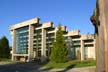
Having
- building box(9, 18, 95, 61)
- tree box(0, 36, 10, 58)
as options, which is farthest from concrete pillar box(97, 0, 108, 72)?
tree box(0, 36, 10, 58)

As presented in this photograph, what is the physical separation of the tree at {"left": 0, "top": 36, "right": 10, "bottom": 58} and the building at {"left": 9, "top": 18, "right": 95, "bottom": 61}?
2455mm

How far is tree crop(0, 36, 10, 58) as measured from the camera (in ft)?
226

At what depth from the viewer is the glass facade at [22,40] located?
62.7 meters

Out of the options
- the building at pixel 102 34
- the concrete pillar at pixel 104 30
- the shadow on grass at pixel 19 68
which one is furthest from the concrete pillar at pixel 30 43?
the concrete pillar at pixel 104 30

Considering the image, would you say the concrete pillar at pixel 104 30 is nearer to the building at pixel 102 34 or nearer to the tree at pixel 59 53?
the building at pixel 102 34

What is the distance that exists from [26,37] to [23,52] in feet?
12.2

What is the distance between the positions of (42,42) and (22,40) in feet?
29.1

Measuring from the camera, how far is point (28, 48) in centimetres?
6066

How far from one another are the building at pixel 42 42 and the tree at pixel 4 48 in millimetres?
2455

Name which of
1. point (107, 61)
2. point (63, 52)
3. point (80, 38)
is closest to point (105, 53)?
point (107, 61)

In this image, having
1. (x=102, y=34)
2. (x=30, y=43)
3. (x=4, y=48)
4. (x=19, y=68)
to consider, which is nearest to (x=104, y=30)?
(x=102, y=34)

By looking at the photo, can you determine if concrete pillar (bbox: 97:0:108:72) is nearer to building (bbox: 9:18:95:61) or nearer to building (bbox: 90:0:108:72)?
building (bbox: 90:0:108:72)

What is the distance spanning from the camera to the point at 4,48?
6881cm

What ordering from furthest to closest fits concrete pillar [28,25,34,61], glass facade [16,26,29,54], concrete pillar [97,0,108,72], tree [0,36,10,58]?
1. tree [0,36,10,58]
2. glass facade [16,26,29,54]
3. concrete pillar [28,25,34,61]
4. concrete pillar [97,0,108,72]
